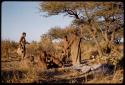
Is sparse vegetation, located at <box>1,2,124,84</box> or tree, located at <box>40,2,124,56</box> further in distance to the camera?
tree, located at <box>40,2,124,56</box>

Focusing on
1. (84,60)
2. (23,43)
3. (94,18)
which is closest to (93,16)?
(94,18)

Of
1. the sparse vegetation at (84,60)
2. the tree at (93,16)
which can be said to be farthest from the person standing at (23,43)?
the tree at (93,16)

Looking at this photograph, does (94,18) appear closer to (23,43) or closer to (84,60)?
(84,60)

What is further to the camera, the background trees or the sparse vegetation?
the background trees

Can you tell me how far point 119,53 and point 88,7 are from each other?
388cm

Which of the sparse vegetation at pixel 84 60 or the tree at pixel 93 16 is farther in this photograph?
the tree at pixel 93 16

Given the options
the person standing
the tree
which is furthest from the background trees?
the person standing

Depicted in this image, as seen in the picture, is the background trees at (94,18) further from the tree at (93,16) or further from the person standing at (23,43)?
the person standing at (23,43)

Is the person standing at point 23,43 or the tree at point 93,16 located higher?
the tree at point 93,16

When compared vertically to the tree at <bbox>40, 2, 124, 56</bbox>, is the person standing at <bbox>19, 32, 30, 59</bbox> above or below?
below

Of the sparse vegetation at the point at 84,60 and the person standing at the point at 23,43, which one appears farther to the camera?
the person standing at the point at 23,43

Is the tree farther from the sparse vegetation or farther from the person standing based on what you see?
the person standing

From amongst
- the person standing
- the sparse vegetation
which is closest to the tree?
the sparse vegetation

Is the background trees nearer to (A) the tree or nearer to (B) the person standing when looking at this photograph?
(A) the tree
